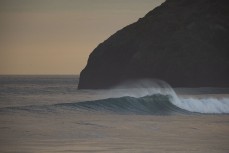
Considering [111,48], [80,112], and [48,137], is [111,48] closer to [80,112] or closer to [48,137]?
[80,112]

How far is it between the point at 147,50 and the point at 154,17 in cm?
526

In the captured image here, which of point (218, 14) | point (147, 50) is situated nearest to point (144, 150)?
point (147, 50)

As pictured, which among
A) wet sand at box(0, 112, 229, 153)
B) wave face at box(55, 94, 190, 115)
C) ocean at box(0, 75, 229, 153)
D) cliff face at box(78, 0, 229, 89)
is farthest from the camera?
cliff face at box(78, 0, 229, 89)

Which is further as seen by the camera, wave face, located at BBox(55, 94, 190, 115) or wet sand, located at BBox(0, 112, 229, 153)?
wave face, located at BBox(55, 94, 190, 115)

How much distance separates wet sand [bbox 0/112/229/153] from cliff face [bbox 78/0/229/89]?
86.5 ft

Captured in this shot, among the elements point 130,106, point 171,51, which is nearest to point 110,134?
point 130,106

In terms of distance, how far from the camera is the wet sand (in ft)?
25.3

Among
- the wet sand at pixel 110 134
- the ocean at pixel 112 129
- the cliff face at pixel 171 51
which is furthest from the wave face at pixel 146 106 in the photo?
the cliff face at pixel 171 51

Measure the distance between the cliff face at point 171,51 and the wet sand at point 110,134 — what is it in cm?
2636

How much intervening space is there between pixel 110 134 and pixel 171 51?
32592 mm

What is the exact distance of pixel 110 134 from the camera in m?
9.00

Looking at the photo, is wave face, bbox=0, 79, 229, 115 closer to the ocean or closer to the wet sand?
the ocean

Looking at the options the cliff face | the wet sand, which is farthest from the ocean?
the cliff face

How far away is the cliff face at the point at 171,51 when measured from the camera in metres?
39.0
